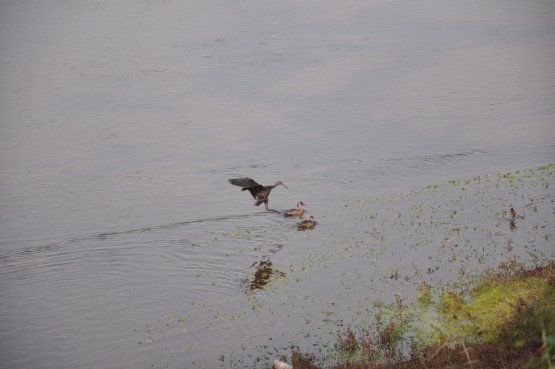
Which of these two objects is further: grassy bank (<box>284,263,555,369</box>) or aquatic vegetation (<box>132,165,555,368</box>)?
aquatic vegetation (<box>132,165,555,368</box>)

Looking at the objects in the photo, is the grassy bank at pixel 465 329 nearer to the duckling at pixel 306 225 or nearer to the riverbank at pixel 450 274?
the riverbank at pixel 450 274

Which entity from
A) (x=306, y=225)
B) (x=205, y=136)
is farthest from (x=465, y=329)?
(x=205, y=136)

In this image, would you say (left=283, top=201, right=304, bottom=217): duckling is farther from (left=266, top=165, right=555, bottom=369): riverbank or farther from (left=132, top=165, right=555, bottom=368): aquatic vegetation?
(left=266, top=165, right=555, bottom=369): riverbank

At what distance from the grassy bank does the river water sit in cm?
293

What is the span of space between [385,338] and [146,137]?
22.0 metres

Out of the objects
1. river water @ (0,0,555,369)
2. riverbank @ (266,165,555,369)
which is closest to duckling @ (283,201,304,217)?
river water @ (0,0,555,369)

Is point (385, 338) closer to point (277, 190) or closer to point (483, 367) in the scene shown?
point (483, 367)

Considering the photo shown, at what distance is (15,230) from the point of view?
28281mm

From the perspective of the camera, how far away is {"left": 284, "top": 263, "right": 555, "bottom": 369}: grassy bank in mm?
15570

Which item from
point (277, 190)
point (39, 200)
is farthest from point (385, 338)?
point (39, 200)

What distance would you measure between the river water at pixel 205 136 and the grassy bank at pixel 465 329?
9.60 feet

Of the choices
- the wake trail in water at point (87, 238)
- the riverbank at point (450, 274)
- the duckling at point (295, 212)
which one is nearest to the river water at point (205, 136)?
the wake trail in water at point (87, 238)

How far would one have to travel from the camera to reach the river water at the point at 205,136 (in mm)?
21859

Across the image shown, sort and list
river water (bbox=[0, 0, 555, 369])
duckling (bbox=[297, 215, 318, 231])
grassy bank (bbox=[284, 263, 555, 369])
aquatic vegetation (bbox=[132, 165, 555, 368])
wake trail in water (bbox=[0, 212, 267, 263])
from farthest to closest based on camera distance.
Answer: duckling (bbox=[297, 215, 318, 231]) < wake trail in water (bbox=[0, 212, 267, 263]) < river water (bbox=[0, 0, 555, 369]) < aquatic vegetation (bbox=[132, 165, 555, 368]) < grassy bank (bbox=[284, 263, 555, 369])
